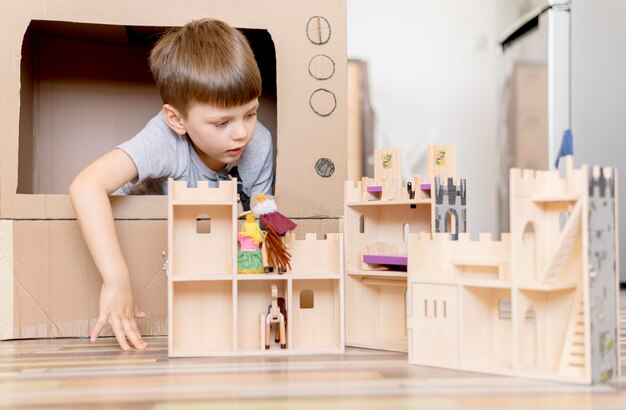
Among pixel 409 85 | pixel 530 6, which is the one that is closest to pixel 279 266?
pixel 530 6

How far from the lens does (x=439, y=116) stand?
2.80 m

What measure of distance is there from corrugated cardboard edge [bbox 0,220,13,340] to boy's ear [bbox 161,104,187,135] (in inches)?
12.0

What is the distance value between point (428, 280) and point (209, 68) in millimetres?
500

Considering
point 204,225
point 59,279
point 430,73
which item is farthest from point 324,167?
point 430,73

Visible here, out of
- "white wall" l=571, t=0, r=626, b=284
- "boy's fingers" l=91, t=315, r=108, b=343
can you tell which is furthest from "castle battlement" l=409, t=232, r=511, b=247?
"white wall" l=571, t=0, r=626, b=284

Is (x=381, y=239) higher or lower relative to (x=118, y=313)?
higher

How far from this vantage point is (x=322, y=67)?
1.19 m

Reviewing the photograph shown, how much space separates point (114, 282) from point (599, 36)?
1553 millimetres

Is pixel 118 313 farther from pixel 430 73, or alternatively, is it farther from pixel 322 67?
pixel 430 73

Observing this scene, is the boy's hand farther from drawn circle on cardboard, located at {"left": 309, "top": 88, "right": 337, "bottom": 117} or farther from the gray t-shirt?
drawn circle on cardboard, located at {"left": 309, "top": 88, "right": 337, "bottom": 117}

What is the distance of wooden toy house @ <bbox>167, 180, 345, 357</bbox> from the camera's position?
932 millimetres

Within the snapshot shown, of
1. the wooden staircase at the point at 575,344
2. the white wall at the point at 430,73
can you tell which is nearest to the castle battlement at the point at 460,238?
the wooden staircase at the point at 575,344

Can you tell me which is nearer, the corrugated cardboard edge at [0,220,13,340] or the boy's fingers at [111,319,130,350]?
the boy's fingers at [111,319,130,350]

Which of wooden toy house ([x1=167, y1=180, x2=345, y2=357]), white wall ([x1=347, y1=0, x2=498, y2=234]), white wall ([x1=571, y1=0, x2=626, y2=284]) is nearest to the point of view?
wooden toy house ([x1=167, y1=180, x2=345, y2=357])
